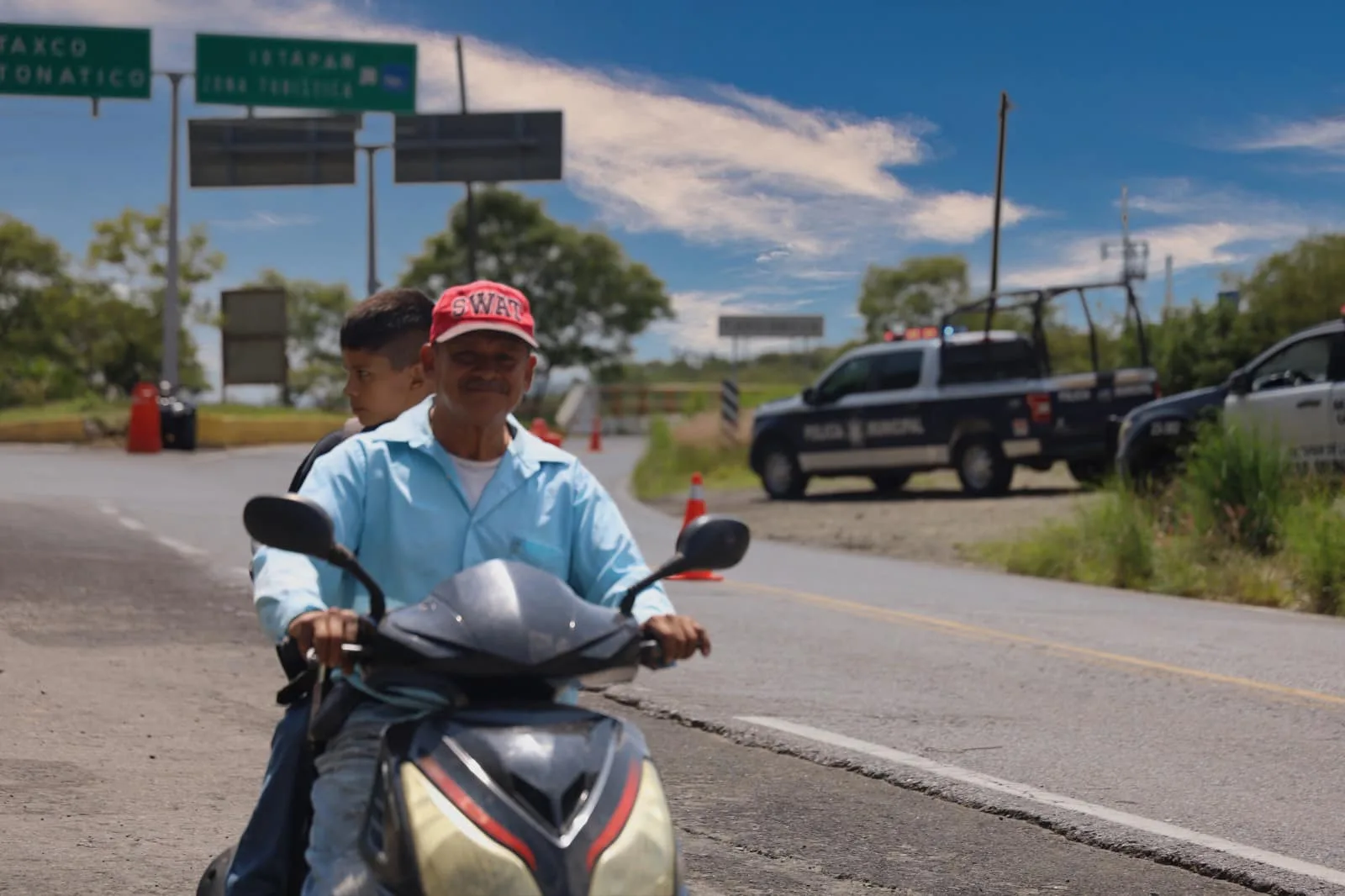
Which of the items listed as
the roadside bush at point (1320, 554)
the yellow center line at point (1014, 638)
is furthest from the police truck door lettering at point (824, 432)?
the yellow center line at point (1014, 638)

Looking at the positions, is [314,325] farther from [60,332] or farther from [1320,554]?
[1320,554]

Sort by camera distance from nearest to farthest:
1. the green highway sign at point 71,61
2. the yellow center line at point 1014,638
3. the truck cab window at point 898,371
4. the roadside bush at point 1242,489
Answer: the yellow center line at point 1014,638, the roadside bush at point 1242,489, the truck cab window at point 898,371, the green highway sign at point 71,61

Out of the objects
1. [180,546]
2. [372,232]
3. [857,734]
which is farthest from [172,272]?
[857,734]

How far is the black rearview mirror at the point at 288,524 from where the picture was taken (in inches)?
118

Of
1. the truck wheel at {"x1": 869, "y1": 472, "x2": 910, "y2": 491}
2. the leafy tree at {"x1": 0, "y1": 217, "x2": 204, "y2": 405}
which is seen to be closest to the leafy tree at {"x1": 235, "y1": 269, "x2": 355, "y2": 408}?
the leafy tree at {"x1": 0, "y1": 217, "x2": 204, "y2": 405}

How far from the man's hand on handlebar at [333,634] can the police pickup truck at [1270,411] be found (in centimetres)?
1458

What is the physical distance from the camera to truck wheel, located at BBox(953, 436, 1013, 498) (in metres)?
→ 24.9

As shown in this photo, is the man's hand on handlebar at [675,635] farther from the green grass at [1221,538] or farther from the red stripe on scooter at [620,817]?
the green grass at [1221,538]

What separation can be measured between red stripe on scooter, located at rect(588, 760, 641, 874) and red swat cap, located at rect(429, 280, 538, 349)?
0.89 metres

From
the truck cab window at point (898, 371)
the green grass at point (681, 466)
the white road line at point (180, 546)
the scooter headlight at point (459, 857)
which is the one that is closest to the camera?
→ the scooter headlight at point (459, 857)

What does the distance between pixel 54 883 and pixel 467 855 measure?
2.78m

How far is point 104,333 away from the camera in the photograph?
67.4m

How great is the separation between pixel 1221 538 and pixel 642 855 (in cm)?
1410

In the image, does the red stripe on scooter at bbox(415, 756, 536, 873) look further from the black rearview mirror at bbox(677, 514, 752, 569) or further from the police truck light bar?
the police truck light bar
